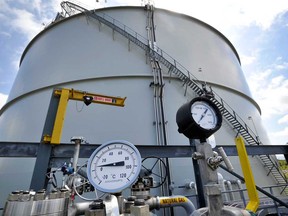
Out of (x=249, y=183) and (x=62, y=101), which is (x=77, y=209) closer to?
(x=249, y=183)

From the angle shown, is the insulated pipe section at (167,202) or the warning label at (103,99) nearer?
the insulated pipe section at (167,202)

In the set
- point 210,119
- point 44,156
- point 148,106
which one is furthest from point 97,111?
point 210,119

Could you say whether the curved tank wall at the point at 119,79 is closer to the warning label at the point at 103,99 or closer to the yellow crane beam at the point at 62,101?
the warning label at the point at 103,99

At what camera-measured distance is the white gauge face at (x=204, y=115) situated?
1250 mm

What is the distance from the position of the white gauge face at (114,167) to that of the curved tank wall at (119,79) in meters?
3.70

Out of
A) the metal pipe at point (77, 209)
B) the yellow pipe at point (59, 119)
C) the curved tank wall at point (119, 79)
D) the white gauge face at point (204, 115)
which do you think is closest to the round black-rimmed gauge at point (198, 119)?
the white gauge face at point (204, 115)

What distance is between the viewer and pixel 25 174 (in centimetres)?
485

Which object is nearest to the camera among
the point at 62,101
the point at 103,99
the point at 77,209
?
the point at 77,209

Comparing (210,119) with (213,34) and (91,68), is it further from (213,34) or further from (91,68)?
(213,34)

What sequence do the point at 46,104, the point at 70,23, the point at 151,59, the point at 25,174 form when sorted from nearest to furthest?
the point at 25,174, the point at 46,104, the point at 151,59, the point at 70,23

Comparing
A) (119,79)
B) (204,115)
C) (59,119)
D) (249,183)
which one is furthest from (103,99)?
(249,183)

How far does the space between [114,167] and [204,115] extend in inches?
31.7

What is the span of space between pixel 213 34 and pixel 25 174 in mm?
9704

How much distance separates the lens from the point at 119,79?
586 cm
